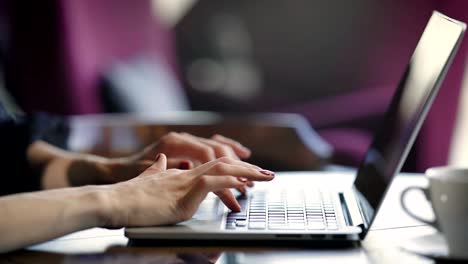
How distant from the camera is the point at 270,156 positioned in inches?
66.6

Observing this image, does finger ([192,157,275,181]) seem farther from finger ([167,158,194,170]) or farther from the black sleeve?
the black sleeve

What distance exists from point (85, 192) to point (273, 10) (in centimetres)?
356

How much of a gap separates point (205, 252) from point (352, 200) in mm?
291

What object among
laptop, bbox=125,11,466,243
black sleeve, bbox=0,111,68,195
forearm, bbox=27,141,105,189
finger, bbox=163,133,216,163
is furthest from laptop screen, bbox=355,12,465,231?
black sleeve, bbox=0,111,68,195

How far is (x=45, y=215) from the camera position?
896mm

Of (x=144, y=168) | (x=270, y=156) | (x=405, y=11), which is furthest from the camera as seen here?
(x=405, y=11)

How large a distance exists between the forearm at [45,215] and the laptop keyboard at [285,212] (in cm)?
18

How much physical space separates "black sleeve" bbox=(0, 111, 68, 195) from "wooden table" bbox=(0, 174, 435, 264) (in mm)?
457

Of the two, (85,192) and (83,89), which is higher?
(85,192)

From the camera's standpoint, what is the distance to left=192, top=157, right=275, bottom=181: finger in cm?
94

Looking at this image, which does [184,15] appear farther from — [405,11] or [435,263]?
[435,263]

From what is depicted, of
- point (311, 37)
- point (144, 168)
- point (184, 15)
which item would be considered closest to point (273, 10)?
point (311, 37)

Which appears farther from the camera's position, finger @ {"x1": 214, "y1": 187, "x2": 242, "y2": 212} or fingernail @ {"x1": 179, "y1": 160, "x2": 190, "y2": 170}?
fingernail @ {"x1": 179, "y1": 160, "x2": 190, "y2": 170}

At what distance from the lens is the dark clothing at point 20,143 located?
4.56 ft
